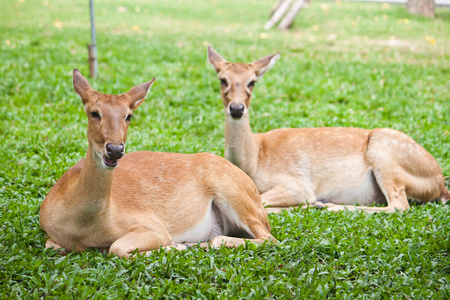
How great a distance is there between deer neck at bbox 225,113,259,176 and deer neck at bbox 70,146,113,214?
227 cm

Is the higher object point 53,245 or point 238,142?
point 238,142

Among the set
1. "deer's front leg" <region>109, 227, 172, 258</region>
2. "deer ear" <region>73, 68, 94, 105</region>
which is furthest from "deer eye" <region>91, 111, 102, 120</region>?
"deer's front leg" <region>109, 227, 172, 258</region>

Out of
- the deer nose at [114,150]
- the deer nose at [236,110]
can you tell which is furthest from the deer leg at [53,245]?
the deer nose at [236,110]

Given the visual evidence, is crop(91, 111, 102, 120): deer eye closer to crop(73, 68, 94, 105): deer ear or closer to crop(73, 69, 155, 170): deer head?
crop(73, 69, 155, 170): deer head

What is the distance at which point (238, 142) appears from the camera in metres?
5.95

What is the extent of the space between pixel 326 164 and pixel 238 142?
1143 millimetres

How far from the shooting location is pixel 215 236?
4.66 metres

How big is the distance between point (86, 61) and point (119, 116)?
7196 millimetres

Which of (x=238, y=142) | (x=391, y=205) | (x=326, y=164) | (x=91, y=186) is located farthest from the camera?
(x=326, y=164)

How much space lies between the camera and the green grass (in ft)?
12.5

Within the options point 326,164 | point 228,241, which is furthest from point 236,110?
point 228,241

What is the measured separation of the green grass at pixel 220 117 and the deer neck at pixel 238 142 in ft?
3.03

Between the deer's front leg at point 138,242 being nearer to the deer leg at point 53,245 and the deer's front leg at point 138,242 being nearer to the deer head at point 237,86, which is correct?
the deer leg at point 53,245

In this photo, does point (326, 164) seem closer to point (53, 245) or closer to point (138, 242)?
point (138, 242)
